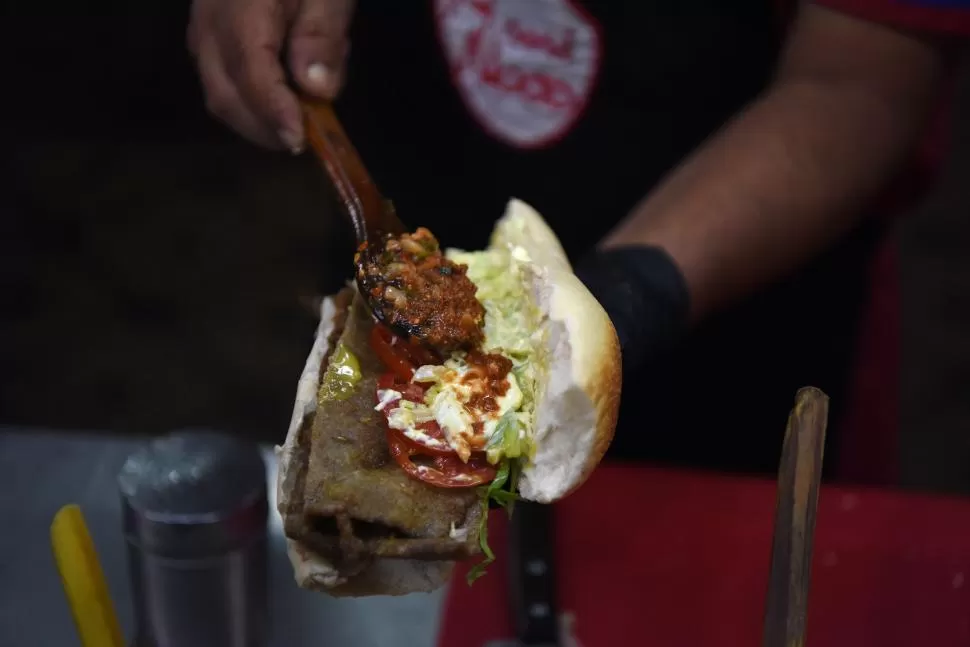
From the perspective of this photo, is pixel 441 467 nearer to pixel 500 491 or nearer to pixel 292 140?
pixel 500 491

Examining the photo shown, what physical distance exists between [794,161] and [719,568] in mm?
881

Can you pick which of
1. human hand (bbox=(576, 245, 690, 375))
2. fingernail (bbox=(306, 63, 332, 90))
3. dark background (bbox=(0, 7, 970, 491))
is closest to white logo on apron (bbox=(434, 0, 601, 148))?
fingernail (bbox=(306, 63, 332, 90))

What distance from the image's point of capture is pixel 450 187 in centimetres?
247

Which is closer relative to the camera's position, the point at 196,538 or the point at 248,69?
the point at 196,538

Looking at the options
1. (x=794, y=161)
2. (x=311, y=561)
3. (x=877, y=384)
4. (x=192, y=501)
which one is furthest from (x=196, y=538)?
(x=877, y=384)

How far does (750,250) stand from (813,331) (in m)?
0.44

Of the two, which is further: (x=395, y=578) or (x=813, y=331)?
(x=813, y=331)

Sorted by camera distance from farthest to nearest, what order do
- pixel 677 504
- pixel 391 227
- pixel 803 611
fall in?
pixel 677 504 < pixel 391 227 < pixel 803 611

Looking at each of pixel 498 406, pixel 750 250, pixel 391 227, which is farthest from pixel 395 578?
pixel 750 250

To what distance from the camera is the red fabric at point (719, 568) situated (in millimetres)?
2008

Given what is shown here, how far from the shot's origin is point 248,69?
1914 millimetres

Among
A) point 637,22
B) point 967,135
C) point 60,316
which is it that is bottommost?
point 60,316

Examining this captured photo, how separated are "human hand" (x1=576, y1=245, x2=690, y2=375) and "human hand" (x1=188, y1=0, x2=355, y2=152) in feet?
1.98

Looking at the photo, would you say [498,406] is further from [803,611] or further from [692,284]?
[692,284]
